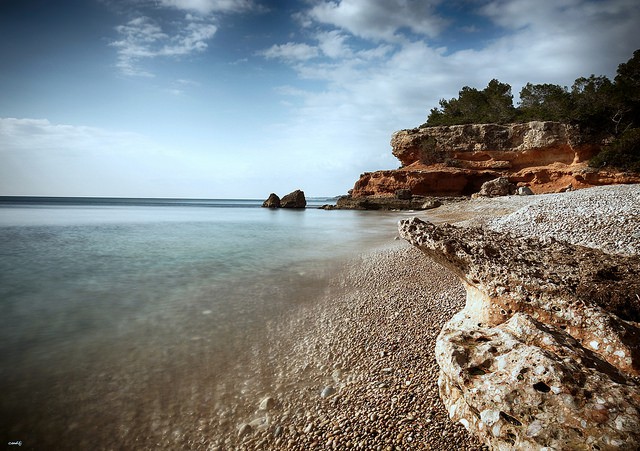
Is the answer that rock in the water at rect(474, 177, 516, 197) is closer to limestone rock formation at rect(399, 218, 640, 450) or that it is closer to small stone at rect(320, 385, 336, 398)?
limestone rock formation at rect(399, 218, 640, 450)

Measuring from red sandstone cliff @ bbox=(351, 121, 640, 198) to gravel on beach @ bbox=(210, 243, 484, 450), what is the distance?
33.9m

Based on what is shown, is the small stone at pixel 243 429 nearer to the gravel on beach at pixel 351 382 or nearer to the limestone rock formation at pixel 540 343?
the gravel on beach at pixel 351 382

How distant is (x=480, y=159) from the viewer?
40469 millimetres

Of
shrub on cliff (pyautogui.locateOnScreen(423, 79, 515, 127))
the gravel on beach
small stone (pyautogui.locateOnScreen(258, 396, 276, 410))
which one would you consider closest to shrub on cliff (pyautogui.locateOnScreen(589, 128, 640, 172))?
shrub on cliff (pyautogui.locateOnScreen(423, 79, 515, 127))

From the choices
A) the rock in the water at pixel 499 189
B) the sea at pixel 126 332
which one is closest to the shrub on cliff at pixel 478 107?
the rock in the water at pixel 499 189

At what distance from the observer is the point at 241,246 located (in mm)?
13273

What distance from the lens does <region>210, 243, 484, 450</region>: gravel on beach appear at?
2697mm

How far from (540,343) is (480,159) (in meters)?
43.8

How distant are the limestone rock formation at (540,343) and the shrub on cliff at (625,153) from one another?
31.3 meters

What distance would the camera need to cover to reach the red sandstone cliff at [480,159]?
33.7m

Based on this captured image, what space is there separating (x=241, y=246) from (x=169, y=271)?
172 inches

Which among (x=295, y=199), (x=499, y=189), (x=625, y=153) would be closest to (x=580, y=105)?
(x=625, y=153)

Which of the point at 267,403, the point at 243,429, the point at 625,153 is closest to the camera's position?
the point at 243,429

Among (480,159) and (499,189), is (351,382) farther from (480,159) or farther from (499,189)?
(480,159)
